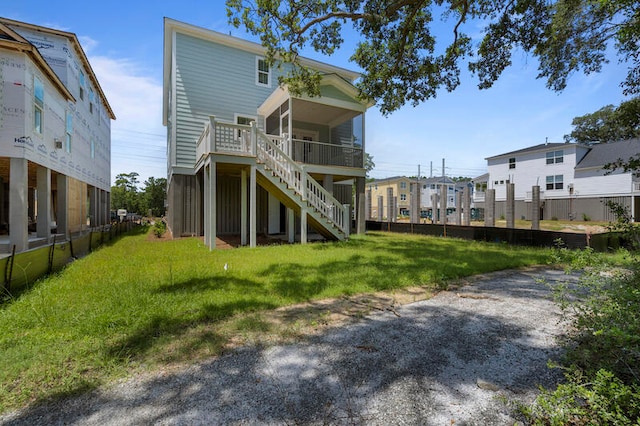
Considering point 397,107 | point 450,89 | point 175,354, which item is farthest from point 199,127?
point 175,354

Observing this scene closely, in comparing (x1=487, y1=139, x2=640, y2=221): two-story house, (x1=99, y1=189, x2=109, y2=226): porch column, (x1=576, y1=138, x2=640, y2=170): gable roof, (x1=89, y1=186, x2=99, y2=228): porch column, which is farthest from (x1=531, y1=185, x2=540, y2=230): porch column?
(x1=99, y1=189, x2=109, y2=226): porch column

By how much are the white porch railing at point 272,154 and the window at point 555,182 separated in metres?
27.9

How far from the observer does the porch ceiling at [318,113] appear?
12.0 meters

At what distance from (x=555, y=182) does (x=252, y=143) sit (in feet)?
102

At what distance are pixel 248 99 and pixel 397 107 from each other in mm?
7116

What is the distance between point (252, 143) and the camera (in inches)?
376

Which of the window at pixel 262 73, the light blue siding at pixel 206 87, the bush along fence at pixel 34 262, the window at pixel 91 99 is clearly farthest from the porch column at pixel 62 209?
the window at pixel 262 73

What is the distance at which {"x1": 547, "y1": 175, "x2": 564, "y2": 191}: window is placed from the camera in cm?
2829

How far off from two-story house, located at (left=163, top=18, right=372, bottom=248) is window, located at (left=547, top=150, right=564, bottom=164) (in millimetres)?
25300

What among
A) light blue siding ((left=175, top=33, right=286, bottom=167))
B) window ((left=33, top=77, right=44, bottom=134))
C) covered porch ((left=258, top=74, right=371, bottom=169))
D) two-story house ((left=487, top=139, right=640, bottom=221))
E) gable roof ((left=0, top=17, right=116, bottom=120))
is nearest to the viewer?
gable roof ((left=0, top=17, right=116, bottom=120))

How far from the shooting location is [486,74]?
924 centimetres

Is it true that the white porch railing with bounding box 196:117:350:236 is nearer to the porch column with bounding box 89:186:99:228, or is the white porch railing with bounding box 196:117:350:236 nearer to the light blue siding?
the light blue siding

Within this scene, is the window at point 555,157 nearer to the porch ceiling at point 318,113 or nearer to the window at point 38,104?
the porch ceiling at point 318,113

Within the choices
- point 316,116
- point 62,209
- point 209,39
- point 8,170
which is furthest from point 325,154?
point 8,170
